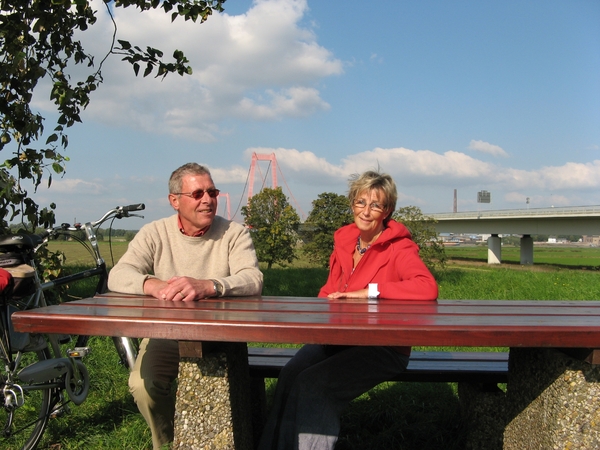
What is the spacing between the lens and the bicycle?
258cm

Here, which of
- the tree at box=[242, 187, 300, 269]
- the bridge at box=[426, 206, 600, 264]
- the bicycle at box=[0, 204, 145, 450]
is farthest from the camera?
the bridge at box=[426, 206, 600, 264]

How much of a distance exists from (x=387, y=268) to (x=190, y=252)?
98 centimetres

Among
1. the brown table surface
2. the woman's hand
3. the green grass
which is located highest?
the woman's hand

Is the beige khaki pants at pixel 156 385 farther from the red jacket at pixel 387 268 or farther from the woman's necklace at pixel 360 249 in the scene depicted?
the woman's necklace at pixel 360 249

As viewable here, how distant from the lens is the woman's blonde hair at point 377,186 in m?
2.66

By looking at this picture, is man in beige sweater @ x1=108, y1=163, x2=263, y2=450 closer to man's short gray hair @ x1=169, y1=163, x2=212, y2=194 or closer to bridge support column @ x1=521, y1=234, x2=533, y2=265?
man's short gray hair @ x1=169, y1=163, x2=212, y2=194

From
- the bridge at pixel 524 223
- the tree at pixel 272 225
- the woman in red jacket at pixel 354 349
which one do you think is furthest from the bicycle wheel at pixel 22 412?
the bridge at pixel 524 223

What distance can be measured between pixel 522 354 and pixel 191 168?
1.71m

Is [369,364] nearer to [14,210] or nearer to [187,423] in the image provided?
[187,423]

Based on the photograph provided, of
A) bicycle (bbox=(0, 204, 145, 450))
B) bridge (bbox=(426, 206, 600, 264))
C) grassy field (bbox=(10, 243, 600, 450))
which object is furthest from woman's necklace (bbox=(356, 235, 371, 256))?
bridge (bbox=(426, 206, 600, 264))

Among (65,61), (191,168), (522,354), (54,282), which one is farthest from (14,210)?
(522,354)

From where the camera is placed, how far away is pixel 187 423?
2.02 meters

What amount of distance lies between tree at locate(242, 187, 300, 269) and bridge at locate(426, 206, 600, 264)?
882 centimetres

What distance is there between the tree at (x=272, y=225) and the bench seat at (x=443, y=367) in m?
10.2
